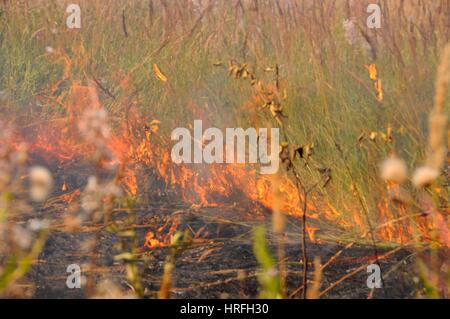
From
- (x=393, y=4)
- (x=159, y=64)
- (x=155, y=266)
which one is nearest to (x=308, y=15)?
(x=393, y=4)

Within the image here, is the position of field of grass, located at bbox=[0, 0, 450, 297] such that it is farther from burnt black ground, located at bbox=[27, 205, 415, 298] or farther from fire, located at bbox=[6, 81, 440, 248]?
burnt black ground, located at bbox=[27, 205, 415, 298]

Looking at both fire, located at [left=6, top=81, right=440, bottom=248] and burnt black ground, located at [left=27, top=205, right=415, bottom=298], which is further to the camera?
fire, located at [left=6, top=81, right=440, bottom=248]

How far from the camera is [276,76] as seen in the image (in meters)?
2.81

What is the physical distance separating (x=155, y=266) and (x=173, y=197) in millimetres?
528

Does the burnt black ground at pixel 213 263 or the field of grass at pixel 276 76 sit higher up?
the field of grass at pixel 276 76

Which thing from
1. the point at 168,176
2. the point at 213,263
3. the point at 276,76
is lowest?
the point at 213,263

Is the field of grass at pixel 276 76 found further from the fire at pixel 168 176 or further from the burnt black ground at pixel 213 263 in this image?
the burnt black ground at pixel 213 263

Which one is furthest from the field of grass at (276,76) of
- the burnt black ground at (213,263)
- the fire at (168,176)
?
the burnt black ground at (213,263)

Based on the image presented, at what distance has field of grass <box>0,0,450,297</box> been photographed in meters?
2.93

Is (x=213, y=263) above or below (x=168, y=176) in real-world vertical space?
below

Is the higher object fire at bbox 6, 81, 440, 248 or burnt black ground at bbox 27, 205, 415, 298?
fire at bbox 6, 81, 440, 248

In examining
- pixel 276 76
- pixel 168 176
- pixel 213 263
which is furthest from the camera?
pixel 168 176

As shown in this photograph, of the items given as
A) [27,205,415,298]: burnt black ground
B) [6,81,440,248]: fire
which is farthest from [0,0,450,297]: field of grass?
[27,205,415,298]: burnt black ground

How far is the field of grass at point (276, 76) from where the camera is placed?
2.93 m
